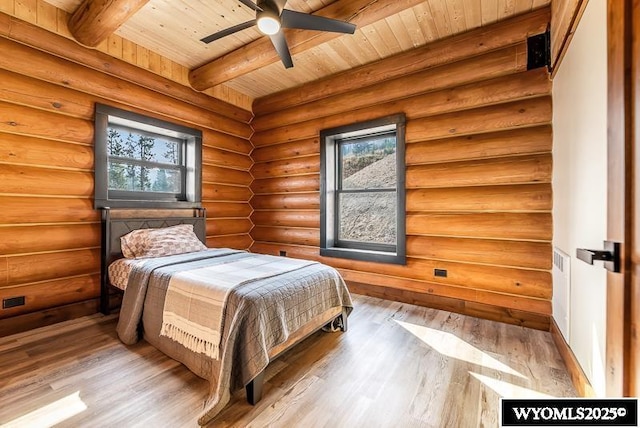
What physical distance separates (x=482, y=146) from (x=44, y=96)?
430 centimetres

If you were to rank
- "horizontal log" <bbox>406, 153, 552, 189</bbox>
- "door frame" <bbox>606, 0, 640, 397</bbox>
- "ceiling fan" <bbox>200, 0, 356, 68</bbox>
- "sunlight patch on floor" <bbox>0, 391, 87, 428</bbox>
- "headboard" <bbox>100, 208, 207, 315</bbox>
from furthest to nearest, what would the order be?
"headboard" <bbox>100, 208, 207, 315</bbox> < "horizontal log" <bbox>406, 153, 552, 189</bbox> < "ceiling fan" <bbox>200, 0, 356, 68</bbox> < "sunlight patch on floor" <bbox>0, 391, 87, 428</bbox> < "door frame" <bbox>606, 0, 640, 397</bbox>

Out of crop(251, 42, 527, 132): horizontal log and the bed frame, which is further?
crop(251, 42, 527, 132): horizontal log

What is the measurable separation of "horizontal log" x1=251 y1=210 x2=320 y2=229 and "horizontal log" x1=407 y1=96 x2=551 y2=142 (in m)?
1.73

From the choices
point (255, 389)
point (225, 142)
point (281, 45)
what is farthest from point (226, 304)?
point (225, 142)

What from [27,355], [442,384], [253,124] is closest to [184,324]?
[27,355]

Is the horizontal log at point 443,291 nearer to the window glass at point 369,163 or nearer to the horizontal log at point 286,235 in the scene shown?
the horizontal log at point 286,235

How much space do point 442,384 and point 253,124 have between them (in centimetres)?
434

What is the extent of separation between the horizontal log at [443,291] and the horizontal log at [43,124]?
11.0 ft

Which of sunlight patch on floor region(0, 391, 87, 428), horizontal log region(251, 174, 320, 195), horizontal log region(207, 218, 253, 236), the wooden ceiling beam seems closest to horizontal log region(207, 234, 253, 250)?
horizontal log region(207, 218, 253, 236)

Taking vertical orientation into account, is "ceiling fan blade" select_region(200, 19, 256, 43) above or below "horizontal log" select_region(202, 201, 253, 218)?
above

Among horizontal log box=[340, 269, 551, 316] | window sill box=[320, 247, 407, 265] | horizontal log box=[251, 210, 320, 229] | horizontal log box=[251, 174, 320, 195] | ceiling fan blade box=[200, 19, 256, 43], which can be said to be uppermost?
ceiling fan blade box=[200, 19, 256, 43]

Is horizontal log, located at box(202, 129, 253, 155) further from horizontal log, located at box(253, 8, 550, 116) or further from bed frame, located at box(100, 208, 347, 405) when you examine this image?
bed frame, located at box(100, 208, 347, 405)

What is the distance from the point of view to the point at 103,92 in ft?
9.66

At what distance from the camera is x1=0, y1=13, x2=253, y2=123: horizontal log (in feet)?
7.89
